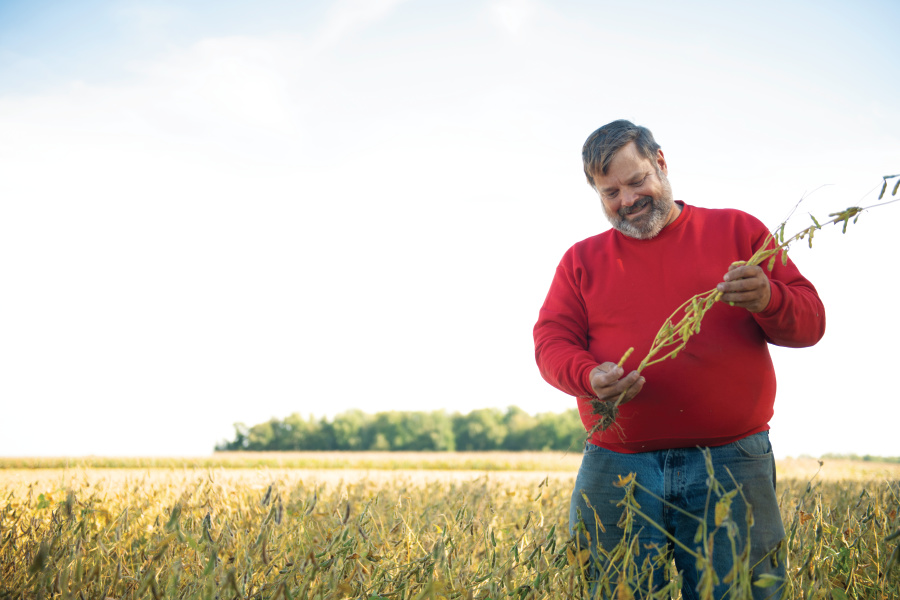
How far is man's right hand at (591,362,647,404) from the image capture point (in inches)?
88.3

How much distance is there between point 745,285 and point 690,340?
438mm

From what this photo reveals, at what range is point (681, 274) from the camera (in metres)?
2.63

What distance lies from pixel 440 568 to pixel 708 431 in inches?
48.0

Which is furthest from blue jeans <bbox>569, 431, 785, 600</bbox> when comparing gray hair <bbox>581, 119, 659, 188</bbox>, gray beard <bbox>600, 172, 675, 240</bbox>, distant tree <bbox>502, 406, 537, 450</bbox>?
distant tree <bbox>502, 406, 537, 450</bbox>

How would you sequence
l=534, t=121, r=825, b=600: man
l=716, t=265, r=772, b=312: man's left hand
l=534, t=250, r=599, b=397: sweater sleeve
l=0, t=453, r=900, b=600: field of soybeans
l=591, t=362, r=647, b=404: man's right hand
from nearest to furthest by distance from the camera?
l=0, t=453, r=900, b=600: field of soybeans, l=716, t=265, r=772, b=312: man's left hand, l=591, t=362, r=647, b=404: man's right hand, l=534, t=121, r=825, b=600: man, l=534, t=250, r=599, b=397: sweater sleeve

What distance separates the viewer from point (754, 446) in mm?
2453

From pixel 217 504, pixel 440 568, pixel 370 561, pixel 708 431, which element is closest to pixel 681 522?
pixel 708 431

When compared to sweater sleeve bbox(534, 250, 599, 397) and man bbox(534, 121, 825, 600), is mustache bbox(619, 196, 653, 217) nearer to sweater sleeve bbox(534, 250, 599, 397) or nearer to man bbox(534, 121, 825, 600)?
man bbox(534, 121, 825, 600)

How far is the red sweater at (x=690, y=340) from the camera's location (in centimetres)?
242

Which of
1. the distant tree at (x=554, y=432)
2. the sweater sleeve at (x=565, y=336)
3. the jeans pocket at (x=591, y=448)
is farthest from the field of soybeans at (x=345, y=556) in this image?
the distant tree at (x=554, y=432)

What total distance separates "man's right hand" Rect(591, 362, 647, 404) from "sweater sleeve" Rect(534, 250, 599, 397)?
96 millimetres

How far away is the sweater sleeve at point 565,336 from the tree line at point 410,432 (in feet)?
196

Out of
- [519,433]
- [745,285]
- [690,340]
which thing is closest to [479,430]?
[519,433]

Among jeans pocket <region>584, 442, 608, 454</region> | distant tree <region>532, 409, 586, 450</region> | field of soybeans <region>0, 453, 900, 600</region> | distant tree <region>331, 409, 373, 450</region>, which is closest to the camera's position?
field of soybeans <region>0, 453, 900, 600</region>
